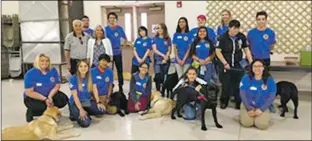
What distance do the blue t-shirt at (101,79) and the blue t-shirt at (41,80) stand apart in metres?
0.40

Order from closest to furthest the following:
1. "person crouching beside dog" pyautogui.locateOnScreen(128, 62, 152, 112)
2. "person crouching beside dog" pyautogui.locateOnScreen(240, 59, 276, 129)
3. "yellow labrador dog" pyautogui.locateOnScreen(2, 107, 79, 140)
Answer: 1. "yellow labrador dog" pyautogui.locateOnScreen(2, 107, 79, 140)
2. "person crouching beside dog" pyautogui.locateOnScreen(240, 59, 276, 129)
3. "person crouching beside dog" pyautogui.locateOnScreen(128, 62, 152, 112)

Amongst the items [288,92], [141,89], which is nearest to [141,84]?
[141,89]

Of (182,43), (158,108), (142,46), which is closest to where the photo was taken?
(158,108)

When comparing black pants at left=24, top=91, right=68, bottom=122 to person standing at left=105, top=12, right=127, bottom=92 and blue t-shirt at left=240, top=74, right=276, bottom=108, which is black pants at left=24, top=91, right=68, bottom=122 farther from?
blue t-shirt at left=240, top=74, right=276, bottom=108

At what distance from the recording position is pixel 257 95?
3092mm

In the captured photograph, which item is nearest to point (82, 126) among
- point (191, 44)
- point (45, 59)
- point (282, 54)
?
point (45, 59)

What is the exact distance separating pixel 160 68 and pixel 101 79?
3.40ft

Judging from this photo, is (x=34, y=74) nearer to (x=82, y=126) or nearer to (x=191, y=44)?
(x=82, y=126)

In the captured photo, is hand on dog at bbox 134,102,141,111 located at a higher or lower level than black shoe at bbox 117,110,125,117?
higher

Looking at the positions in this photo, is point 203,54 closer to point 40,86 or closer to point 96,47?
point 96,47

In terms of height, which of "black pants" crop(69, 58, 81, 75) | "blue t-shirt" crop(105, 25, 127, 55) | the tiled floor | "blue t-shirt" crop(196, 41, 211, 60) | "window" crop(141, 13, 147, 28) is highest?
"window" crop(141, 13, 147, 28)

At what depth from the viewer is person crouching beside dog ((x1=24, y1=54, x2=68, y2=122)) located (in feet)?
10.7

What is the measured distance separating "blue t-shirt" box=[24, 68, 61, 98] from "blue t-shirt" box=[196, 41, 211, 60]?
5.42 feet

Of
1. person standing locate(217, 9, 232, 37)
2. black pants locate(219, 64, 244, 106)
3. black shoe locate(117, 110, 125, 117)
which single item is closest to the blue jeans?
black shoe locate(117, 110, 125, 117)
